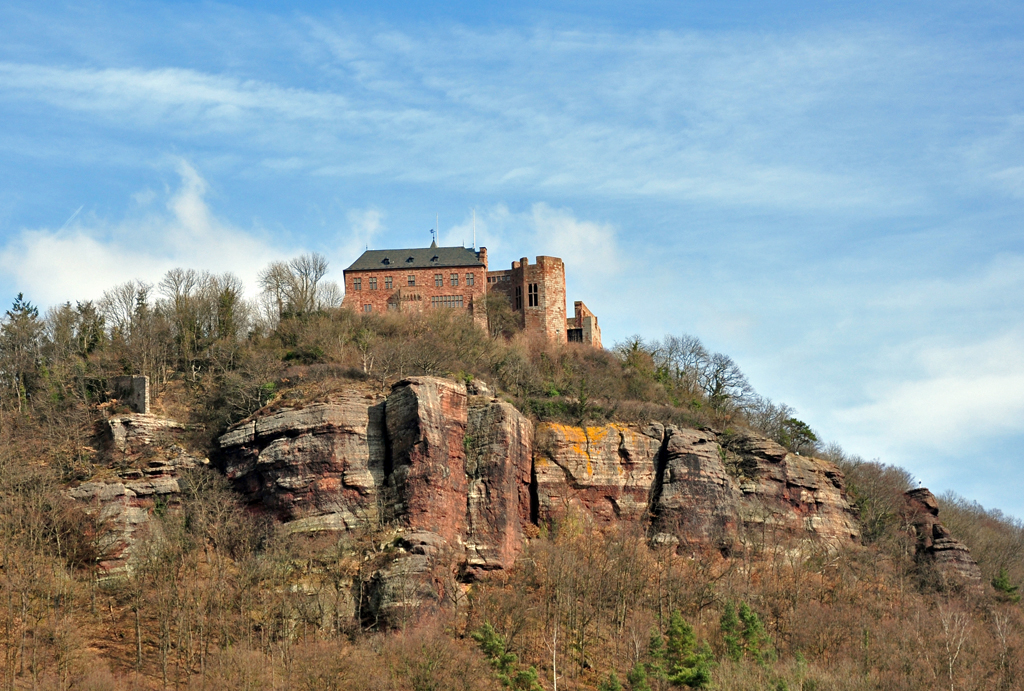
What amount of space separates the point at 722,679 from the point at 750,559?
48.6ft

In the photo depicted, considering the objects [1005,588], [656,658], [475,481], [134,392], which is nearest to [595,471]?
[475,481]

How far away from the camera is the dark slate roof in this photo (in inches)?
3885

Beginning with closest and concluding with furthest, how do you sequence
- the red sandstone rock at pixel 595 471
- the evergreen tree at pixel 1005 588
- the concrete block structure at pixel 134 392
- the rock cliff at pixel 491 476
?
the rock cliff at pixel 491 476 < the red sandstone rock at pixel 595 471 < the concrete block structure at pixel 134 392 < the evergreen tree at pixel 1005 588

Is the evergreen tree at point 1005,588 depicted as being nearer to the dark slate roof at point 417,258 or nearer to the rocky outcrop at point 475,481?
the rocky outcrop at point 475,481

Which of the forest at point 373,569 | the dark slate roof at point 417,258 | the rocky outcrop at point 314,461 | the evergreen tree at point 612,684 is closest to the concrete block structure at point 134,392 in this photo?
the forest at point 373,569

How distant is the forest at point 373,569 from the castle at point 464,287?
163 inches

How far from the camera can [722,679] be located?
203 ft

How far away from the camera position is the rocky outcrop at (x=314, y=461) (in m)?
67.6

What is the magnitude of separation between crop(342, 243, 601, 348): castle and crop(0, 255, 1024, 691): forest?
415 cm

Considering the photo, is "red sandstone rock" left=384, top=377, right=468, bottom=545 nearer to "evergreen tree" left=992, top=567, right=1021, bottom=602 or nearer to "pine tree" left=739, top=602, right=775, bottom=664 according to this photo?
"pine tree" left=739, top=602, right=775, bottom=664

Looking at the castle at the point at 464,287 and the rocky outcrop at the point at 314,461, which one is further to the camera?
the castle at the point at 464,287

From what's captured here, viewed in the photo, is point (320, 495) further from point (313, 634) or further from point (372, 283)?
point (372, 283)

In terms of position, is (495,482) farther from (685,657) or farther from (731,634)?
(731,634)

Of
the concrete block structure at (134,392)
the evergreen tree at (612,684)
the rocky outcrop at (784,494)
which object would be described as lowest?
the evergreen tree at (612,684)
